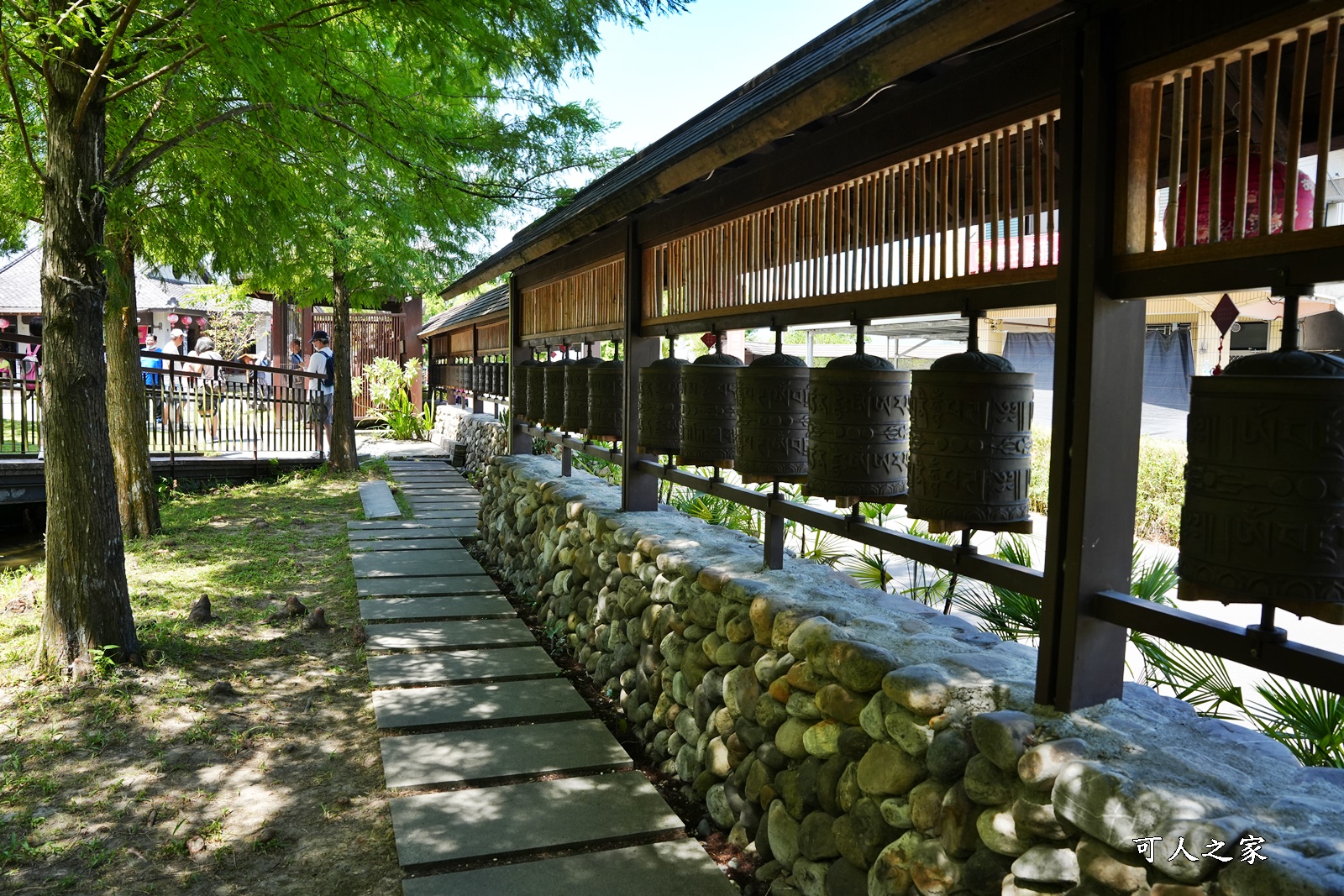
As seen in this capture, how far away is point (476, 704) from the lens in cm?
490

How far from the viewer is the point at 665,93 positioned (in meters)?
38.6

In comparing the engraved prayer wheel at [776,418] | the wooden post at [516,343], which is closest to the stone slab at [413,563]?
the wooden post at [516,343]

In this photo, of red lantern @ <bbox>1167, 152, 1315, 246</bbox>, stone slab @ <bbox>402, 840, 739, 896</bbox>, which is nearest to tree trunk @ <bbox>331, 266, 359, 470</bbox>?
stone slab @ <bbox>402, 840, 739, 896</bbox>

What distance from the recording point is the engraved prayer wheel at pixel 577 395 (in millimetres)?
6402

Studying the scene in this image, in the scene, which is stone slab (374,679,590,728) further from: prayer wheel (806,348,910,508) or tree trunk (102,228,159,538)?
tree trunk (102,228,159,538)

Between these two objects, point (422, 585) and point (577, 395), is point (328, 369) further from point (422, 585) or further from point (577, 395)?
point (577, 395)

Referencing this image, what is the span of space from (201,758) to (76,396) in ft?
7.50

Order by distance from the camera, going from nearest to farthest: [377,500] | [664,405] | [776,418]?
[776,418] < [664,405] < [377,500]

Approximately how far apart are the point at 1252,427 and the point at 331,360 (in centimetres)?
1657

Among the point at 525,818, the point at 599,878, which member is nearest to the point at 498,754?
the point at 525,818

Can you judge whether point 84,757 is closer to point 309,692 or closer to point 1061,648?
point 309,692

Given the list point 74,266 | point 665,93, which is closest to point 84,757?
point 74,266

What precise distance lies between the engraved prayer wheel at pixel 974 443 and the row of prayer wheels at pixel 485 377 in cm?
1199

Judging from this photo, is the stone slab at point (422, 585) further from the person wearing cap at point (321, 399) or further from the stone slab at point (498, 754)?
the person wearing cap at point (321, 399)
